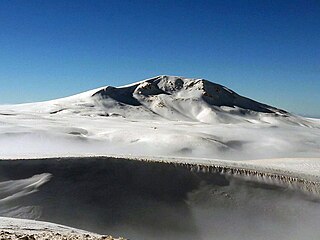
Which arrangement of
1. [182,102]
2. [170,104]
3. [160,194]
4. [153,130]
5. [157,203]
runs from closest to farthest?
[157,203], [160,194], [153,130], [170,104], [182,102]

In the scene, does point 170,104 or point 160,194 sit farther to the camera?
point 170,104

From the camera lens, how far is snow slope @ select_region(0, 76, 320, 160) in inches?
892

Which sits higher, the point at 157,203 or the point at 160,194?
the point at 160,194

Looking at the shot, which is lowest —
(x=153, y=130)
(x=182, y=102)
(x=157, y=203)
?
(x=157, y=203)

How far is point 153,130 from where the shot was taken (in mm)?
29281

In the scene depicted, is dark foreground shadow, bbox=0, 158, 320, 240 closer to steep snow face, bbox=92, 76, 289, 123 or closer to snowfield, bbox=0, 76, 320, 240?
snowfield, bbox=0, 76, 320, 240

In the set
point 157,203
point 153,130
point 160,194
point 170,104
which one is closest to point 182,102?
point 170,104

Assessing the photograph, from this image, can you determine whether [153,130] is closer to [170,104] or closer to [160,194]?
[160,194]

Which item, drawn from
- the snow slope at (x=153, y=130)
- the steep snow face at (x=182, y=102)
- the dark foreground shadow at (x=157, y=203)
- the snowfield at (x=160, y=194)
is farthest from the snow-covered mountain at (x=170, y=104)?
the dark foreground shadow at (x=157, y=203)

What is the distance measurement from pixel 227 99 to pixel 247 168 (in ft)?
179

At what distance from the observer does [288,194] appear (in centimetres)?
1536

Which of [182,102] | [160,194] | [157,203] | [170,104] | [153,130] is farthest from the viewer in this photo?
[182,102]

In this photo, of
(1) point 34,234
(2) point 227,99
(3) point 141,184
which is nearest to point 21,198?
(3) point 141,184

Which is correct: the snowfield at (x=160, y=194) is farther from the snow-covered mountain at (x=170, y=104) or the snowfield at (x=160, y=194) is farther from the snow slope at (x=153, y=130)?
the snow-covered mountain at (x=170, y=104)
